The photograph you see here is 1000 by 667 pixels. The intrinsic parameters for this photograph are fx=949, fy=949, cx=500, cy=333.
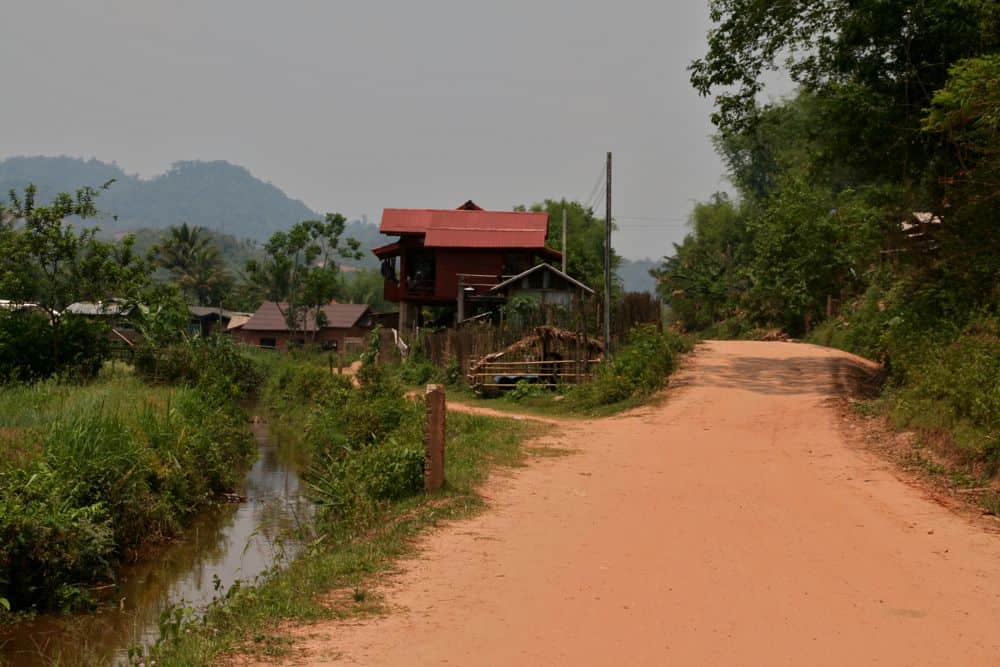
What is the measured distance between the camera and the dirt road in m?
6.04

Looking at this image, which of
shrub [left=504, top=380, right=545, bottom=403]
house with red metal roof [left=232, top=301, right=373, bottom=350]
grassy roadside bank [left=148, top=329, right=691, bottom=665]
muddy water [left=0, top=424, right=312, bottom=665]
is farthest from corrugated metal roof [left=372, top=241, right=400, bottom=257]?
muddy water [left=0, top=424, right=312, bottom=665]

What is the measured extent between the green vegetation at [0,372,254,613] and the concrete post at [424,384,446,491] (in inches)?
146

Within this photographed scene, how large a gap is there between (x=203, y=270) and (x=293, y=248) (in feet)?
88.7

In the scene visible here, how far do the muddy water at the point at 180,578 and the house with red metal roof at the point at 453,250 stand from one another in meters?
25.0

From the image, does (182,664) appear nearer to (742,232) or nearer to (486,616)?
(486,616)

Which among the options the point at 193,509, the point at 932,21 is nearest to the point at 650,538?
the point at 193,509

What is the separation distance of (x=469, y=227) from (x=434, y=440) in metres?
33.4

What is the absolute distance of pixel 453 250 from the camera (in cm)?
4266

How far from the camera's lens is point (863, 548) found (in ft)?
28.1

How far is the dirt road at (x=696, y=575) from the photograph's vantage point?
6.04 m

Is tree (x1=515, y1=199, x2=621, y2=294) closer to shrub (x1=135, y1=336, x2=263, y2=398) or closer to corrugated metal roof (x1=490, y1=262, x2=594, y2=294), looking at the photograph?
corrugated metal roof (x1=490, y1=262, x2=594, y2=294)

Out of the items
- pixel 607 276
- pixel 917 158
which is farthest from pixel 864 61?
pixel 607 276

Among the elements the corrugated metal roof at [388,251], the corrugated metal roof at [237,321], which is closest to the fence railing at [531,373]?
the corrugated metal roof at [388,251]

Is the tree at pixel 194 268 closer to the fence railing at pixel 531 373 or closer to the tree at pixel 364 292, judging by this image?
the tree at pixel 364 292
